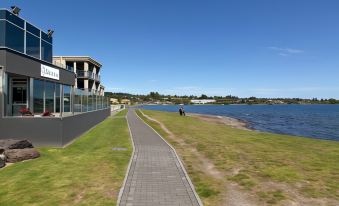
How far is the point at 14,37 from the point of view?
24516 mm

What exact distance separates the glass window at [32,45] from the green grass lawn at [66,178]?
11.7m

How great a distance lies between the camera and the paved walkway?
9750mm

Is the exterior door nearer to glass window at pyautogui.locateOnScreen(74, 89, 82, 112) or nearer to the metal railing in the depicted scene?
glass window at pyautogui.locateOnScreen(74, 89, 82, 112)

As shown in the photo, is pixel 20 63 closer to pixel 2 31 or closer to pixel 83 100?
pixel 2 31

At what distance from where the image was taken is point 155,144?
21656 mm

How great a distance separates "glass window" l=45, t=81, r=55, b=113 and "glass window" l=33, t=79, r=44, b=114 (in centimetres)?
45

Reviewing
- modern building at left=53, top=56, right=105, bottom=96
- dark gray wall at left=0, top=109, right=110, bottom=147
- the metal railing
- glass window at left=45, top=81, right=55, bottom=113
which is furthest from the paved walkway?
modern building at left=53, top=56, right=105, bottom=96

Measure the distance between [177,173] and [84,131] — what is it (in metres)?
17.1

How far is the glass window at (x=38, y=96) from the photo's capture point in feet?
79.1

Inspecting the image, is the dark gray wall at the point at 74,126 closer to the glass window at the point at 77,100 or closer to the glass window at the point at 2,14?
the glass window at the point at 77,100

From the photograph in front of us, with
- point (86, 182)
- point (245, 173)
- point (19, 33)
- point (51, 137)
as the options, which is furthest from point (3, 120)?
point (245, 173)

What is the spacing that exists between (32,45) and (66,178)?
19.0 metres

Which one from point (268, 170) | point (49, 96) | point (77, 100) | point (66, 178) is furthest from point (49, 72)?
point (268, 170)

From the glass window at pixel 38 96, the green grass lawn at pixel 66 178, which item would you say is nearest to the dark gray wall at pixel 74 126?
the green grass lawn at pixel 66 178
